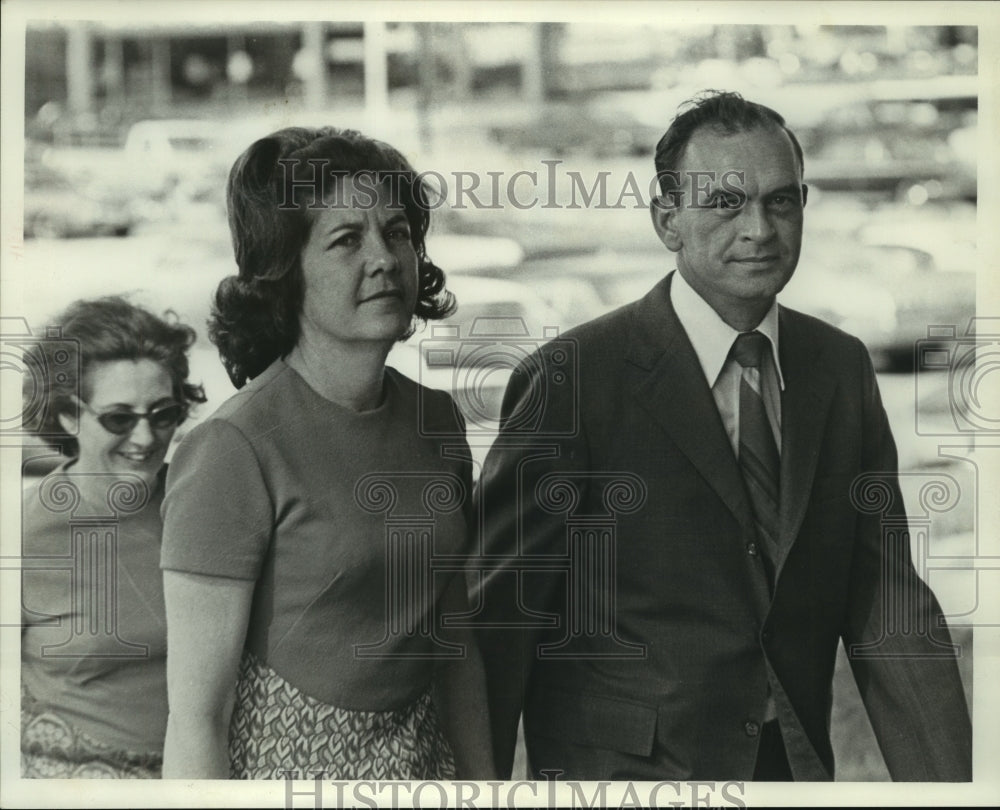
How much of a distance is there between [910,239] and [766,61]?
0.58 metres

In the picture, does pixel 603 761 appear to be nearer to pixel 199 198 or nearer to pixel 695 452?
pixel 695 452

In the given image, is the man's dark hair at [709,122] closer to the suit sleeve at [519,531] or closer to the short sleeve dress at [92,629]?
the suit sleeve at [519,531]

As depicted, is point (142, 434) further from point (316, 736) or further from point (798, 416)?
point (798, 416)

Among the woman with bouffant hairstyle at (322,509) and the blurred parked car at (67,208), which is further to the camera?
the blurred parked car at (67,208)

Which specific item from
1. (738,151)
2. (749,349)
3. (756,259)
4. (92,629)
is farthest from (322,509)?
(738,151)

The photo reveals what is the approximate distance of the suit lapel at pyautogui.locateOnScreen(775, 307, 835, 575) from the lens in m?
2.73

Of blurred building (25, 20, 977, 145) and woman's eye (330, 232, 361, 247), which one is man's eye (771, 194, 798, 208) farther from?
woman's eye (330, 232, 361, 247)

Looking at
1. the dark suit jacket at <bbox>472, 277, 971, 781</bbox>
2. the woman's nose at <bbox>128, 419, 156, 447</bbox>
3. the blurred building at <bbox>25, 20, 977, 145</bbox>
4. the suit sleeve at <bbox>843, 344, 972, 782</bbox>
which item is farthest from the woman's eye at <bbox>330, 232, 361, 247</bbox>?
the suit sleeve at <bbox>843, 344, 972, 782</bbox>

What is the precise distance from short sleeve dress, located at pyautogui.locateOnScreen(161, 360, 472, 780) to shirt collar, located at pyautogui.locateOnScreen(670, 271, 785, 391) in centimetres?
62

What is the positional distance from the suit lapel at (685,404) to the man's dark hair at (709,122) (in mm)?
384

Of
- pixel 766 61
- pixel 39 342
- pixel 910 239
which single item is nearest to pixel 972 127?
pixel 910 239

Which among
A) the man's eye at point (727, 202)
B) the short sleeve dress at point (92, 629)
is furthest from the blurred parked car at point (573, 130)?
the short sleeve dress at point (92, 629)

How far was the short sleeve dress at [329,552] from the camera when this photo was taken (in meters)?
2.67

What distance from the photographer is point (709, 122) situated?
2.77 metres
